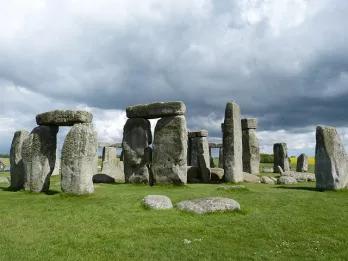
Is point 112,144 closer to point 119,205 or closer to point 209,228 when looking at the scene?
A: point 119,205

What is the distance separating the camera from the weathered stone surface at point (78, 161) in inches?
678

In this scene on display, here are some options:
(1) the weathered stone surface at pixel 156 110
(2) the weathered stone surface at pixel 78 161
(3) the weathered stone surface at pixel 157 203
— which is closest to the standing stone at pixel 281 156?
(1) the weathered stone surface at pixel 156 110

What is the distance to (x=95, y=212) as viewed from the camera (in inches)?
567

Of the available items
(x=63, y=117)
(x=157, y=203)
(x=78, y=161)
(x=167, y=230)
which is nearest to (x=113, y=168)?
(x=63, y=117)

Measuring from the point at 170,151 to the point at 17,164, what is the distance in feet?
25.8

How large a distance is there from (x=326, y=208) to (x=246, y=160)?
1788cm

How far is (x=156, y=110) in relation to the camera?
2373 cm

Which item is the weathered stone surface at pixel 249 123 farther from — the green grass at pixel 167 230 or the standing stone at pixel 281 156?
the green grass at pixel 167 230

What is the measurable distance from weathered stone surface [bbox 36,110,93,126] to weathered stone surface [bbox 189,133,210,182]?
11519 millimetres

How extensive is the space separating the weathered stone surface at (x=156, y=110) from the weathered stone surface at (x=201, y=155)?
583 cm

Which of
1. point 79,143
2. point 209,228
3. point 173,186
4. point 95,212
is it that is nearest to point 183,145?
point 173,186

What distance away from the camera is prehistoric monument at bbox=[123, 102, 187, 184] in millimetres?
22688

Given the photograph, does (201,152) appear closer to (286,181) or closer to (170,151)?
(286,181)

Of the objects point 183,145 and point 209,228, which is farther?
point 183,145
